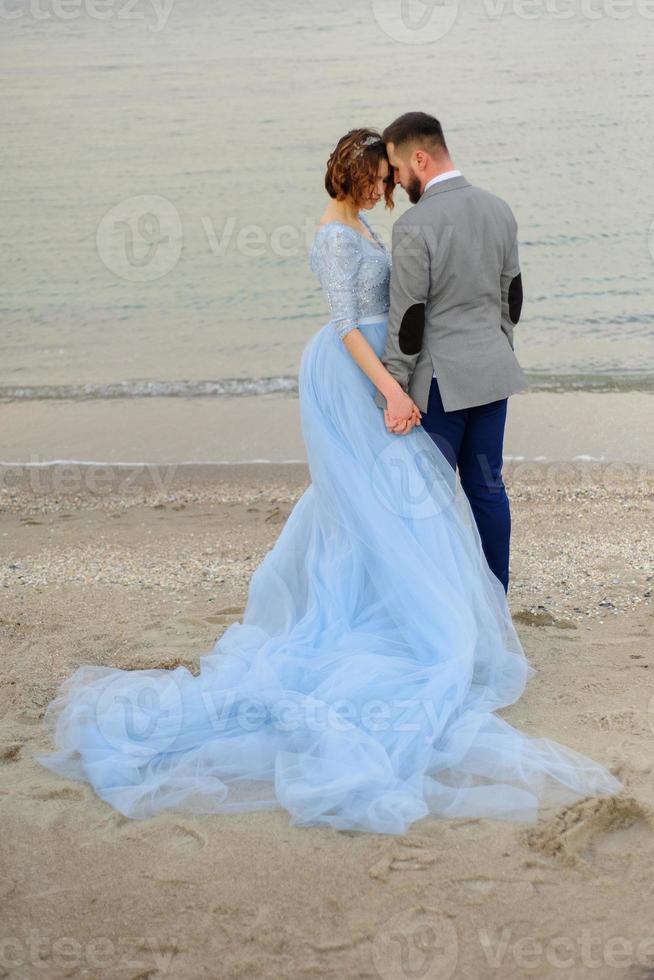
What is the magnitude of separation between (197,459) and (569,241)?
8689 millimetres

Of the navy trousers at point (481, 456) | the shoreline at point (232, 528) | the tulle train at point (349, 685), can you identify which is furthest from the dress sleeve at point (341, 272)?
the shoreline at point (232, 528)

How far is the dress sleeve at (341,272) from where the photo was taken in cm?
352

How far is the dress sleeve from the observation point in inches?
139

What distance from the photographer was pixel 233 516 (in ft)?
21.7

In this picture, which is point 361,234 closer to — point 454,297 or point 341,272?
point 341,272

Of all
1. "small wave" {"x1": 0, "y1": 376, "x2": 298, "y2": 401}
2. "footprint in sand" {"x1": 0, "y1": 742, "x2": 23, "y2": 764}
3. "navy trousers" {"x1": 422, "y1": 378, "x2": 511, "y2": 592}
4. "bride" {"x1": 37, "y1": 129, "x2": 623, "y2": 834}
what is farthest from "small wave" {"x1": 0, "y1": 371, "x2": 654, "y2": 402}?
"footprint in sand" {"x1": 0, "y1": 742, "x2": 23, "y2": 764}

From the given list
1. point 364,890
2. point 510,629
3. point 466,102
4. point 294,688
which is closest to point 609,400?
point 510,629

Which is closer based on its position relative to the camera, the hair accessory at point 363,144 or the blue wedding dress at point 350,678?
the blue wedding dress at point 350,678

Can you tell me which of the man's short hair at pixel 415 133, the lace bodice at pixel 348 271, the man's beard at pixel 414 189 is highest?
the man's short hair at pixel 415 133

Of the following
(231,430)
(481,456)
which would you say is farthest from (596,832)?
(231,430)

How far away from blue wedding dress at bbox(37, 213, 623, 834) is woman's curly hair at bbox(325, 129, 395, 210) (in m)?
0.14

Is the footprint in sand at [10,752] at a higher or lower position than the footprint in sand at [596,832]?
higher

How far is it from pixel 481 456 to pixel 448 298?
0.67 m

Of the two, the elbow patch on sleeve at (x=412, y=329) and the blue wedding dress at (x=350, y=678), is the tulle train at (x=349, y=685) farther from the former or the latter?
the elbow patch on sleeve at (x=412, y=329)
